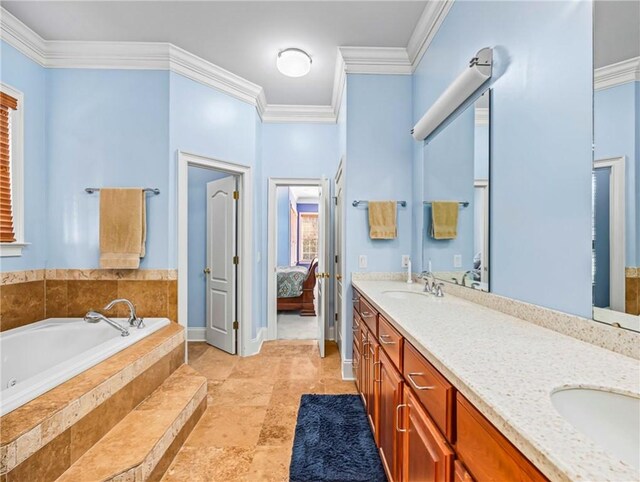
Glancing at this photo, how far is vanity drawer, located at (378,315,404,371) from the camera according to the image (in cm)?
129

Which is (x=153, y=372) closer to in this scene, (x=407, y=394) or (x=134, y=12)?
(x=407, y=394)

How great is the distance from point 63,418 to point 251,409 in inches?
48.3

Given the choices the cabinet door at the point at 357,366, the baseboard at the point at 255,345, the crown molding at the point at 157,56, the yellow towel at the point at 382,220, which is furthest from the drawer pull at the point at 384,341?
the crown molding at the point at 157,56

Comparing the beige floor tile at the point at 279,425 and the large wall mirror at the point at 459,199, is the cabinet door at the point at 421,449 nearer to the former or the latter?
the large wall mirror at the point at 459,199

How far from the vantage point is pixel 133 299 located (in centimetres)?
261

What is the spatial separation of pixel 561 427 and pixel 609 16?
1188mm

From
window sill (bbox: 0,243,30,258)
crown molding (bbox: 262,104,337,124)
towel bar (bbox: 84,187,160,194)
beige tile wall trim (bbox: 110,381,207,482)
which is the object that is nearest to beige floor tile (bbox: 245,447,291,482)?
beige tile wall trim (bbox: 110,381,207,482)

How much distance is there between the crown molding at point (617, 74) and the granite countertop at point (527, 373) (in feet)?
2.62

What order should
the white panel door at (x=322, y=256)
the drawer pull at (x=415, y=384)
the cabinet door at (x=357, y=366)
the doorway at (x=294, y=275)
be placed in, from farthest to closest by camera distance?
the doorway at (x=294, y=275) → the white panel door at (x=322, y=256) → the cabinet door at (x=357, y=366) → the drawer pull at (x=415, y=384)

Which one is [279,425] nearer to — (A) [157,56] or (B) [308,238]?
(A) [157,56]

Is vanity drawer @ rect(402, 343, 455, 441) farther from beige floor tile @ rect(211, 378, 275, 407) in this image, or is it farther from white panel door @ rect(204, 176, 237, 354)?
white panel door @ rect(204, 176, 237, 354)

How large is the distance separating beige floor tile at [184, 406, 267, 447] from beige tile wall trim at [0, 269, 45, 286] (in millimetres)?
1795

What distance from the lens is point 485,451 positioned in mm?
667

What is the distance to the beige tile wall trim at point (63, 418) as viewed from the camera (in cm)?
109
